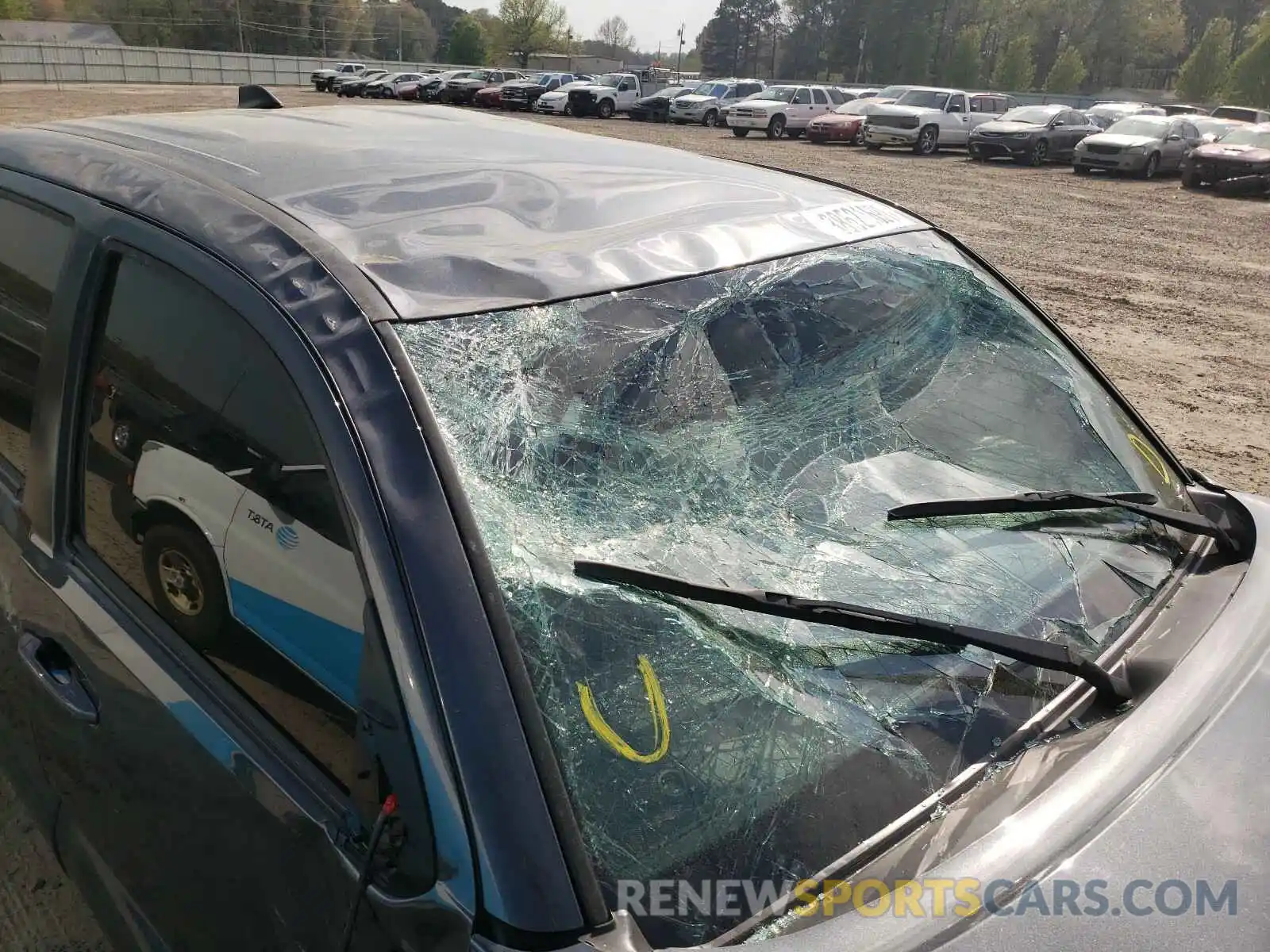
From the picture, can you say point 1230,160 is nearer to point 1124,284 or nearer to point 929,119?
point 929,119

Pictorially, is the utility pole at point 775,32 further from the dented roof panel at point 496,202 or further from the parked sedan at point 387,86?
the dented roof panel at point 496,202

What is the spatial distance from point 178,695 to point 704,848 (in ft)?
2.68

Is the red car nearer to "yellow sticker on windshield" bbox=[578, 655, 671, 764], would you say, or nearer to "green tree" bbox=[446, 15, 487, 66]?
"yellow sticker on windshield" bbox=[578, 655, 671, 764]

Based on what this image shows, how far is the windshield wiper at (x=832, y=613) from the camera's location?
1.38 metres

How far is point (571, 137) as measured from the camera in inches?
97.0

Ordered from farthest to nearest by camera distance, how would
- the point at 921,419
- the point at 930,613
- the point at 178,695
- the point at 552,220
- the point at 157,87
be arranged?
the point at 157,87 < the point at 921,419 < the point at 552,220 < the point at 930,613 < the point at 178,695

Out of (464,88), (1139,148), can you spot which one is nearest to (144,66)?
(464,88)

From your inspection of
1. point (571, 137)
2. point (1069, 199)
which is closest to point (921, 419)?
point (571, 137)

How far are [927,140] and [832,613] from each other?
85.9 ft

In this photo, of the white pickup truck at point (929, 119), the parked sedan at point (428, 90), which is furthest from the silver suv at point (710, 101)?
the parked sedan at point (428, 90)

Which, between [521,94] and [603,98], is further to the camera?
[521,94]

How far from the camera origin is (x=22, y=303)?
1932 mm

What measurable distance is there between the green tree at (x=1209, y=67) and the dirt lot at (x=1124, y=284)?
42.6 metres

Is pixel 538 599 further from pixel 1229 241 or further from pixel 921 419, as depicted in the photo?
pixel 1229 241
